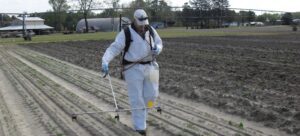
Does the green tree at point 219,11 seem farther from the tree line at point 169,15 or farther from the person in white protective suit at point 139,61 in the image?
the person in white protective suit at point 139,61

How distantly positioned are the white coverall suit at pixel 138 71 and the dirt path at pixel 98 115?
46cm

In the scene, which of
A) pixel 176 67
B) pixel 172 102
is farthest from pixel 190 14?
pixel 172 102

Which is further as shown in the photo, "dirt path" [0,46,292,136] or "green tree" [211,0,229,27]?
"green tree" [211,0,229,27]

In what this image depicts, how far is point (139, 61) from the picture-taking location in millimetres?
7277

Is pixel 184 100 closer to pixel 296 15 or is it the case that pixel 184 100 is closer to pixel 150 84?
pixel 150 84

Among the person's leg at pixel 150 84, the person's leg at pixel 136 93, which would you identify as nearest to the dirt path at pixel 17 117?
the person's leg at pixel 136 93

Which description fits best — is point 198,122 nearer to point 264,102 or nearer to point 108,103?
point 264,102

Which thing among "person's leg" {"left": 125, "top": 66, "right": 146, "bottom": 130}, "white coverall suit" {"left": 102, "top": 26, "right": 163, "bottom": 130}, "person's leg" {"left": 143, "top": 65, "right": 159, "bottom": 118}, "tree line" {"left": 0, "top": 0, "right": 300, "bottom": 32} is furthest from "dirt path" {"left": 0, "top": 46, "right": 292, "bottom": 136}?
"tree line" {"left": 0, "top": 0, "right": 300, "bottom": 32}

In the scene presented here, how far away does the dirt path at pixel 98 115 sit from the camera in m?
7.64

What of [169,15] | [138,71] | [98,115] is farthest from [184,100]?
[169,15]

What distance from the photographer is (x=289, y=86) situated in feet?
37.2

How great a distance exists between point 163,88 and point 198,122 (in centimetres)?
421

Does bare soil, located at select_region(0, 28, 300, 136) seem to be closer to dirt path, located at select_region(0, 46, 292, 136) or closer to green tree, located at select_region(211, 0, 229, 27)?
A: dirt path, located at select_region(0, 46, 292, 136)

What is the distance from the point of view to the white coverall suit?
23.7 ft
